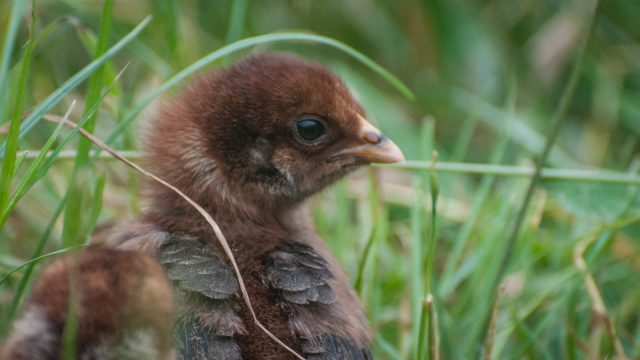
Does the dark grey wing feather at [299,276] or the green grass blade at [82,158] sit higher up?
the green grass blade at [82,158]

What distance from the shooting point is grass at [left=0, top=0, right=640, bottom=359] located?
2.65m

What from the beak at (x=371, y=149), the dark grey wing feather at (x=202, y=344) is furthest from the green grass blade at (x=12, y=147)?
the beak at (x=371, y=149)

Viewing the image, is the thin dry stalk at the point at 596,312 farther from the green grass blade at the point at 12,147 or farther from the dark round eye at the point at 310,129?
the green grass blade at the point at 12,147

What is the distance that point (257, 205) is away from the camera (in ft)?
8.95

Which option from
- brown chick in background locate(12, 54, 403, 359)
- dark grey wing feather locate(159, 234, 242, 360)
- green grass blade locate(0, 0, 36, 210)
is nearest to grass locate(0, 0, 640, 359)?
green grass blade locate(0, 0, 36, 210)

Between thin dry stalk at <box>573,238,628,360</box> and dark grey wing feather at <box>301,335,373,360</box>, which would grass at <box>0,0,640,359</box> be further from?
dark grey wing feather at <box>301,335,373,360</box>

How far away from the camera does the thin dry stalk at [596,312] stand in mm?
2861

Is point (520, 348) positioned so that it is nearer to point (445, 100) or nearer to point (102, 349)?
point (102, 349)

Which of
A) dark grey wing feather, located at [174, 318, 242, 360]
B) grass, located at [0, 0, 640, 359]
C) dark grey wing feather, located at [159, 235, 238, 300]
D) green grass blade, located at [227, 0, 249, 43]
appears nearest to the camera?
dark grey wing feather, located at [174, 318, 242, 360]

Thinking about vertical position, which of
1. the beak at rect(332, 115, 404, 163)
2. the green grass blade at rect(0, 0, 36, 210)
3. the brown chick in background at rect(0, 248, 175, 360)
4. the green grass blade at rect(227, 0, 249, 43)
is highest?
the green grass blade at rect(227, 0, 249, 43)

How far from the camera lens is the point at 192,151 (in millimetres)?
2709

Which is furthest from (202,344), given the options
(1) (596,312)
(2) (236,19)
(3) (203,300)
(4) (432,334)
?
(2) (236,19)

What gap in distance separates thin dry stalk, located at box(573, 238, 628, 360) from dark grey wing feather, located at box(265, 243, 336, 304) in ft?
2.68

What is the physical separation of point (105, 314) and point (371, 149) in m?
1.22
